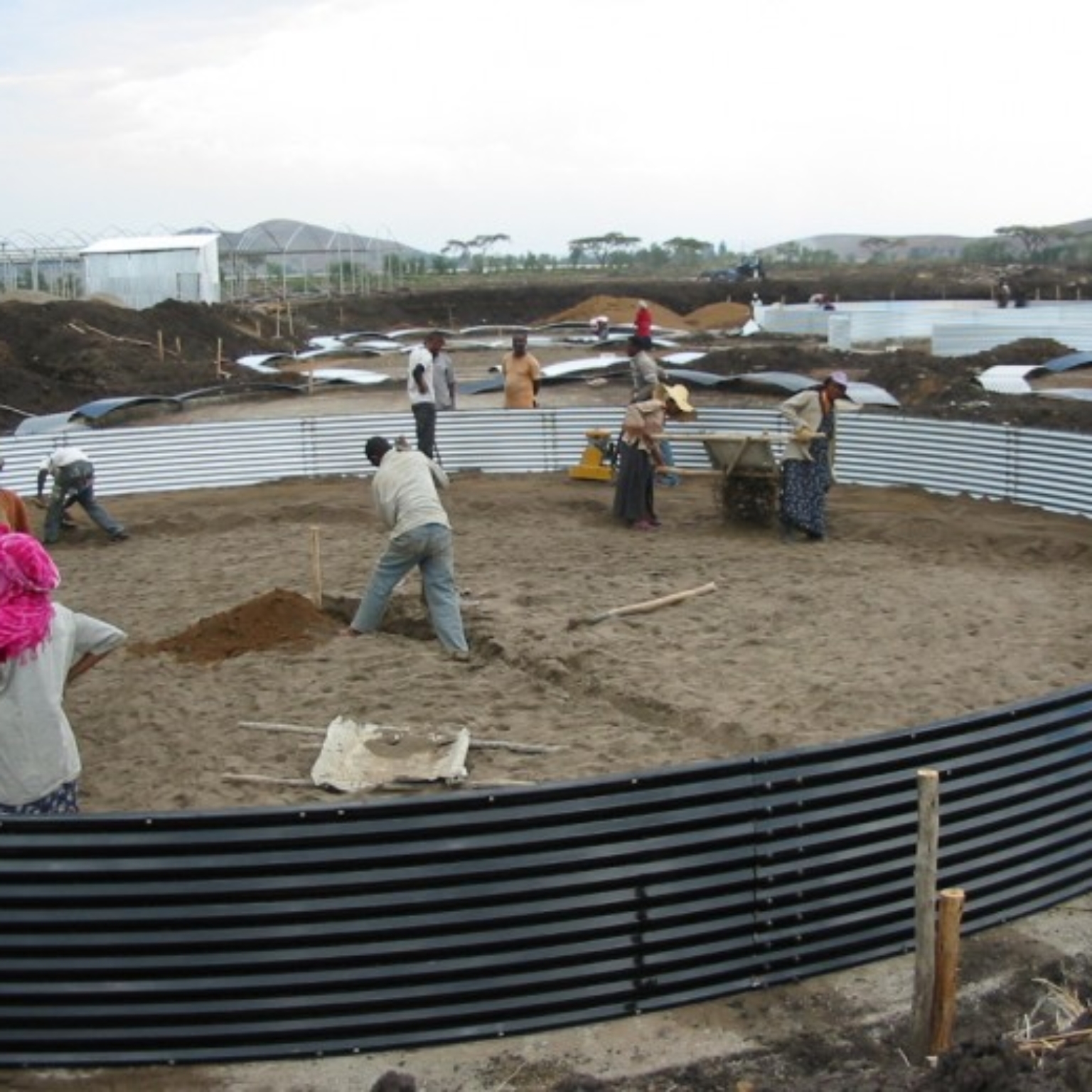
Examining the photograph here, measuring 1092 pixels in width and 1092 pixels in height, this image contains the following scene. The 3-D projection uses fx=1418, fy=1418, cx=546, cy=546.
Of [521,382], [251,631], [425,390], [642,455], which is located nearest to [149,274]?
[521,382]

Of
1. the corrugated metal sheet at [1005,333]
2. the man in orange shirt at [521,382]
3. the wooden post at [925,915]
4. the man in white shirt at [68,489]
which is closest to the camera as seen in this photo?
the wooden post at [925,915]

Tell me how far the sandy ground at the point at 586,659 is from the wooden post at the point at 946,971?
402mm

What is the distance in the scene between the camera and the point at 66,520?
49.5 feet

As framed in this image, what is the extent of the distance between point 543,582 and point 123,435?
8.52 m

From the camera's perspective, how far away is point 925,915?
199 inches

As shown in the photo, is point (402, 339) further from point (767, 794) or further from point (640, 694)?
point (767, 794)

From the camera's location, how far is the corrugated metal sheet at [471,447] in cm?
1673

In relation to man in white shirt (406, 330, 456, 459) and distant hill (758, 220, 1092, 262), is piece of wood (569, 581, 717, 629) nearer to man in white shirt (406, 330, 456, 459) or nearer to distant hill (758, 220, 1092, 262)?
man in white shirt (406, 330, 456, 459)

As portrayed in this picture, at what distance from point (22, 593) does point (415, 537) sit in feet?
14.0

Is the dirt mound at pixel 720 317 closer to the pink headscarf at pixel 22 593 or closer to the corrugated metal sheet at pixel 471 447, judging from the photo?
the corrugated metal sheet at pixel 471 447

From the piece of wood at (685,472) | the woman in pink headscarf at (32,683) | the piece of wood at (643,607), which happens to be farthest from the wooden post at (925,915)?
the piece of wood at (685,472)

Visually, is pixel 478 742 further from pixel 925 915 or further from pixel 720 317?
pixel 720 317

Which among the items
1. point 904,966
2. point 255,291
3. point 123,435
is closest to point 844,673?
point 904,966

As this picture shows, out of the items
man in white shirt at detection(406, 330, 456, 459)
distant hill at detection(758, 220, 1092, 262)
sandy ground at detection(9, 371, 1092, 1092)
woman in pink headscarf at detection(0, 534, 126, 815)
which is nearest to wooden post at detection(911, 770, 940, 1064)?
sandy ground at detection(9, 371, 1092, 1092)
